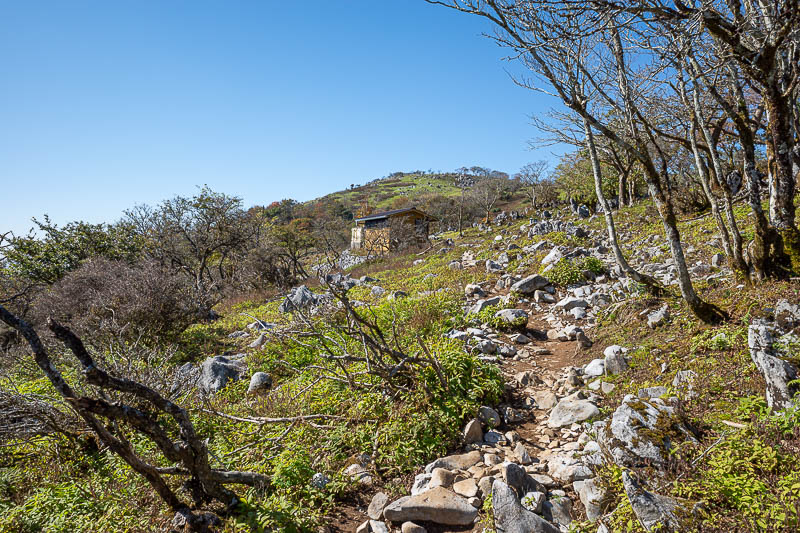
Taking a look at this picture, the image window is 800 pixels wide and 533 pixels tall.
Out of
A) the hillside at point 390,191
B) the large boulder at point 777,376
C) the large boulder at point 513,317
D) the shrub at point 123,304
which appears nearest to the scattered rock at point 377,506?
the large boulder at point 777,376

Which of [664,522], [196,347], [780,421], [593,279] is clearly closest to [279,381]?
[196,347]

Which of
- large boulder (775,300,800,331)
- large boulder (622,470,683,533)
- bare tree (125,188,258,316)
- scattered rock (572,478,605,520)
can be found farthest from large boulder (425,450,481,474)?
bare tree (125,188,258,316)

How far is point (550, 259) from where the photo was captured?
1024 cm

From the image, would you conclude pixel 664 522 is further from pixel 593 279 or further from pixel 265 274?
pixel 265 274

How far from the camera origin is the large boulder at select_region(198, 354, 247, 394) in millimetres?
6422

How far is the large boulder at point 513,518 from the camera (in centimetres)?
253

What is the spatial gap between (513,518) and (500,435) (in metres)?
1.37

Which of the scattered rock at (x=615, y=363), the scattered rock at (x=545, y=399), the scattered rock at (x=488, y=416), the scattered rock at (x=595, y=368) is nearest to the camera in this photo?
the scattered rock at (x=488, y=416)

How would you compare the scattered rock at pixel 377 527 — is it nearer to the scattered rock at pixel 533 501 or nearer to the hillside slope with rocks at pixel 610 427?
the hillside slope with rocks at pixel 610 427

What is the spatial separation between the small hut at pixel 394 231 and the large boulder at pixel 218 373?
1961cm

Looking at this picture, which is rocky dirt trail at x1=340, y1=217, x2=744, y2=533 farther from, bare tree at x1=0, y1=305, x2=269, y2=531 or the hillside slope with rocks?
bare tree at x1=0, y1=305, x2=269, y2=531

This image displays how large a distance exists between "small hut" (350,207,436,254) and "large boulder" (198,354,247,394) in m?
19.6

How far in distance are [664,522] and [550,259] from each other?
8.59 metres

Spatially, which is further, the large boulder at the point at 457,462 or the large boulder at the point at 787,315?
the large boulder at the point at 787,315
